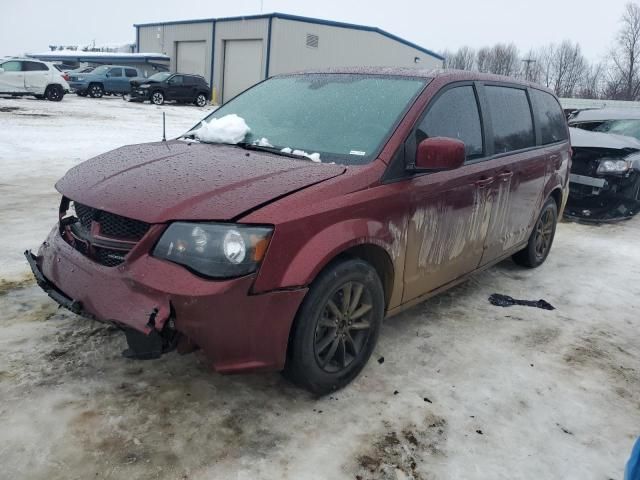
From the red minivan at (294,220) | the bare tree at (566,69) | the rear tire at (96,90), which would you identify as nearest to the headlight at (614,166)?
the red minivan at (294,220)

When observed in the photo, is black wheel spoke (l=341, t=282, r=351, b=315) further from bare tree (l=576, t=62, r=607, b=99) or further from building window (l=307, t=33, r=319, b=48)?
bare tree (l=576, t=62, r=607, b=99)

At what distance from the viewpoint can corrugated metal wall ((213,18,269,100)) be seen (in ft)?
97.8

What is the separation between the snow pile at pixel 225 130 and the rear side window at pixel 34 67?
21003mm

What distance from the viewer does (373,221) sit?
9.25 ft

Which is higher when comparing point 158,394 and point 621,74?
point 621,74

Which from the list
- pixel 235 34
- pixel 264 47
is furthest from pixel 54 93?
pixel 235 34

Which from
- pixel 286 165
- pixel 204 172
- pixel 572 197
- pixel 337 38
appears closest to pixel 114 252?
pixel 204 172

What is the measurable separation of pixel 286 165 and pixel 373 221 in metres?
0.55

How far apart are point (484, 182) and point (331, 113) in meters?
1.18

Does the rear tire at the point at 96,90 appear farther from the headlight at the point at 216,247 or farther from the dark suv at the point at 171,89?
the headlight at the point at 216,247

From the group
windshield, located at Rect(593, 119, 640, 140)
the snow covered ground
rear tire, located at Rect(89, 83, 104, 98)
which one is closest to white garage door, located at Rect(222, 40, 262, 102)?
rear tire, located at Rect(89, 83, 104, 98)

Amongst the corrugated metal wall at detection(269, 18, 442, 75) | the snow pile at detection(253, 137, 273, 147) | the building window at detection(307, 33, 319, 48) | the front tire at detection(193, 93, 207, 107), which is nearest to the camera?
the snow pile at detection(253, 137, 273, 147)

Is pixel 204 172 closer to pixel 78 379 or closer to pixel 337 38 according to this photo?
pixel 78 379

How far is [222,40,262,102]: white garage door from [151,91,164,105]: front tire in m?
6.01
